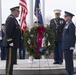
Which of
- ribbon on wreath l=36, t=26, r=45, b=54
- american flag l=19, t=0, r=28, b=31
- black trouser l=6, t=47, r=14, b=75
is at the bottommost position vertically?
black trouser l=6, t=47, r=14, b=75

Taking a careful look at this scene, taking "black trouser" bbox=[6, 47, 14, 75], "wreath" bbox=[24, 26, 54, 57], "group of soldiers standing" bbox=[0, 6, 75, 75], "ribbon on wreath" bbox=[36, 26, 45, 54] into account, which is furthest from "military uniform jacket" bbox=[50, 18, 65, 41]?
"black trouser" bbox=[6, 47, 14, 75]

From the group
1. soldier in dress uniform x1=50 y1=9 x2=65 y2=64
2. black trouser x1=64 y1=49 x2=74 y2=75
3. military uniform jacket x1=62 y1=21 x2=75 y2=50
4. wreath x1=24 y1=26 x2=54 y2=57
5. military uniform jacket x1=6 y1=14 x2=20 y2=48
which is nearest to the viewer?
military uniform jacket x1=6 y1=14 x2=20 y2=48

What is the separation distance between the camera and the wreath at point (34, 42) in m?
9.98

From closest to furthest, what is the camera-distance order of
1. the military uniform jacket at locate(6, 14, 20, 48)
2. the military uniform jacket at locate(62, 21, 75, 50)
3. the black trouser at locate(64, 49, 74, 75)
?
the military uniform jacket at locate(6, 14, 20, 48) < the military uniform jacket at locate(62, 21, 75, 50) < the black trouser at locate(64, 49, 74, 75)

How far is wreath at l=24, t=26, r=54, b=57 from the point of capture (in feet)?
32.7

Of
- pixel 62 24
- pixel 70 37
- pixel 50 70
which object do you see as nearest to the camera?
pixel 70 37

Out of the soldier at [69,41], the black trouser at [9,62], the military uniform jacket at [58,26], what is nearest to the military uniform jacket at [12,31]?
the black trouser at [9,62]

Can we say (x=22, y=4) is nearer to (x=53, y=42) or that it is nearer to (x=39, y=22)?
(x=39, y=22)

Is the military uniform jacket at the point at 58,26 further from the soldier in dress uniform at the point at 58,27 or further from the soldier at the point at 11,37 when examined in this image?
the soldier at the point at 11,37

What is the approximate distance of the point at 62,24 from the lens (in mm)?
9750

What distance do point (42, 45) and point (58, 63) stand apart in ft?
2.63

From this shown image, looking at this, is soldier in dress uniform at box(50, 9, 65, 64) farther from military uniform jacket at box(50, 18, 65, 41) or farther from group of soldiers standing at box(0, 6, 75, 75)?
group of soldiers standing at box(0, 6, 75, 75)

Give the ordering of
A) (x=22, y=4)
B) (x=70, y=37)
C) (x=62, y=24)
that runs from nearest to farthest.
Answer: (x=70, y=37) < (x=62, y=24) < (x=22, y=4)

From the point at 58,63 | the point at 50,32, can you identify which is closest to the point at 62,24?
the point at 50,32
